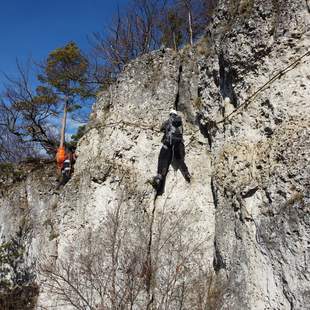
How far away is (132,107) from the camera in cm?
984

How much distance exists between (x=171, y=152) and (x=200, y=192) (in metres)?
1.16

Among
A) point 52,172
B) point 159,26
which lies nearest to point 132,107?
point 52,172

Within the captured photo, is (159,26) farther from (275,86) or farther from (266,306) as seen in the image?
(266,306)

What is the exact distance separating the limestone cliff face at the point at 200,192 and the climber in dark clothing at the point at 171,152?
0.68ft

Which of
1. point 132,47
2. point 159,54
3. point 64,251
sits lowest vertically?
point 64,251

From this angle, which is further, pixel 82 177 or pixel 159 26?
pixel 159 26

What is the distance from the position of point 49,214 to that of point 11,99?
8.22 meters

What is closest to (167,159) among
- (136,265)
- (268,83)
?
(136,265)

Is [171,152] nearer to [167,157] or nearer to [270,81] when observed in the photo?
[167,157]

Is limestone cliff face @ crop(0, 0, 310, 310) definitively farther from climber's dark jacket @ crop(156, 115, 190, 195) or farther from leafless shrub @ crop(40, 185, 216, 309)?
climber's dark jacket @ crop(156, 115, 190, 195)

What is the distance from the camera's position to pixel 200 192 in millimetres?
8445

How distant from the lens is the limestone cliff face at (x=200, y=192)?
619 cm

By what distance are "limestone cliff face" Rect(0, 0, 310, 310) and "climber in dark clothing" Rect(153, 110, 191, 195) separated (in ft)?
0.68

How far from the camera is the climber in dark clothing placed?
342 inches
